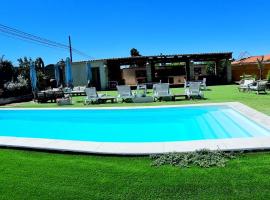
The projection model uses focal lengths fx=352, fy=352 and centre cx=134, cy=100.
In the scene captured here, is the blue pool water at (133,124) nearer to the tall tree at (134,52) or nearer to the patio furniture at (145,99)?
the patio furniture at (145,99)

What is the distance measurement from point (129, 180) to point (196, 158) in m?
1.36

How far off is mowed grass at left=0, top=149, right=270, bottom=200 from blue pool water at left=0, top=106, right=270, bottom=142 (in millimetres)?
3558

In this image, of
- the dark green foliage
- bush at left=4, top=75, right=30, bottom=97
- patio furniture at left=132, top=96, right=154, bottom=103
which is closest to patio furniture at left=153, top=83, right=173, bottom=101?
patio furniture at left=132, top=96, right=154, bottom=103

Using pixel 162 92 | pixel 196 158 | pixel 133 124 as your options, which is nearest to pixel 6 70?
pixel 162 92

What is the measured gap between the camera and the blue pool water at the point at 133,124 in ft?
33.7

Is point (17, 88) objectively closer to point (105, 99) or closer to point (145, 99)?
point (105, 99)

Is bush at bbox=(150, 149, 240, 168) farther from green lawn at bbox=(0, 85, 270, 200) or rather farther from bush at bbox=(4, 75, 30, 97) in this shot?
bush at bbox=(4, 75, 30, 97)

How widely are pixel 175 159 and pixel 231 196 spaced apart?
1540 millimetres

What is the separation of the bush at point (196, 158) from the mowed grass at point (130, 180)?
16cm

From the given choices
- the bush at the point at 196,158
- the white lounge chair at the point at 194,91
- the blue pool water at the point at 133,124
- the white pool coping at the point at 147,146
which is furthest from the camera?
the white lounge chair at the point at 194,91

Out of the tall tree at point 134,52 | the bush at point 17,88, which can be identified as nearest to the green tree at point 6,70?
the bush at point 17,88

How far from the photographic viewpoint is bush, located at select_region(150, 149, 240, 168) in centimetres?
569

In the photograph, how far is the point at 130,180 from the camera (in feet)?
17.0

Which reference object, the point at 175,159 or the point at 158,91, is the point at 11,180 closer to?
the point at 175,159
